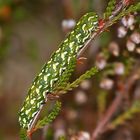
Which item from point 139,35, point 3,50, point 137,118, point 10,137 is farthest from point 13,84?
point 139,35

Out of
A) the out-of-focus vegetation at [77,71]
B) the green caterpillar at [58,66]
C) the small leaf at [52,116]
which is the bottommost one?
the small leaf at [52,116]

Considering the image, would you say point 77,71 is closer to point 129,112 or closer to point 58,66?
point 129,112

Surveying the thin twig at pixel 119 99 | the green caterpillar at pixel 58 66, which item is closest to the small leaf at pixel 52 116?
the green caterpillar at pixel 58 66

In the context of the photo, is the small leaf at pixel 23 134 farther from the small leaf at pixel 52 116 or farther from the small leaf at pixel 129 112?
the small leaf at pixel 129 112

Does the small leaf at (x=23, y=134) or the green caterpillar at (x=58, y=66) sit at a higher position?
the green caterpillar at (x=58, y=66)

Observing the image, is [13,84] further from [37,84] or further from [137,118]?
[37,84]

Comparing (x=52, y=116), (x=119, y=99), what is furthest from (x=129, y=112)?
(x=52, y=116)

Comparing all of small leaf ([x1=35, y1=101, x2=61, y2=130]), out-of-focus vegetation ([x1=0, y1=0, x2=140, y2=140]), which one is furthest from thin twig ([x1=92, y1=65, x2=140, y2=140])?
small leaf ([x1=35, y1=101, x2=61, y2=130])
